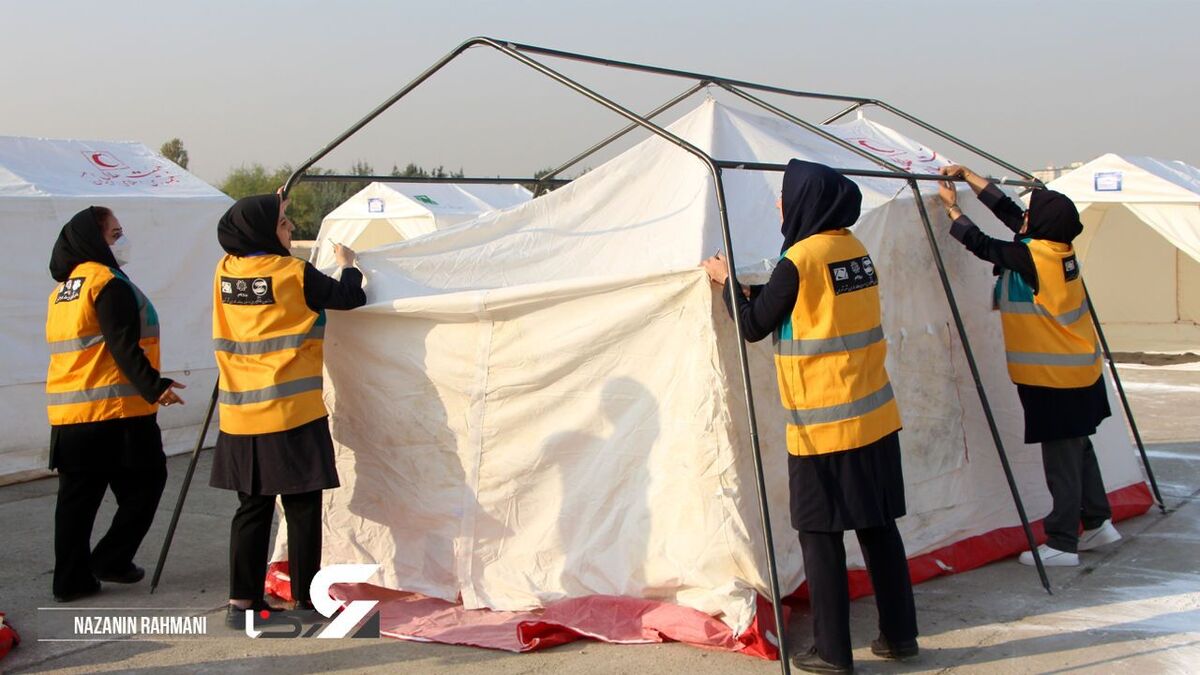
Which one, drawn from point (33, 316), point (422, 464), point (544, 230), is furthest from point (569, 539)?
point (33, 316)

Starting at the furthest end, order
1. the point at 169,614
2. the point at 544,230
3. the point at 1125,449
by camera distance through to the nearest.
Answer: the point at 1125,449 → the point at 544,230 → the point at 169,614

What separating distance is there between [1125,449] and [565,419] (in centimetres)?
349

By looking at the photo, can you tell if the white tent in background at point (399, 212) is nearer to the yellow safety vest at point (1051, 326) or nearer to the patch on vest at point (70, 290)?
the patch on vest at point (70, 290)

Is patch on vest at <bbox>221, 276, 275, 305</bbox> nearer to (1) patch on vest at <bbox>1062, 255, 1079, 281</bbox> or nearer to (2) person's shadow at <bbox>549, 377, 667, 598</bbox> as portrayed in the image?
(2) person's shadow at <bbox>549, 377, 667, 598</bbox>

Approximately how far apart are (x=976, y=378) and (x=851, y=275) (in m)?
1.39

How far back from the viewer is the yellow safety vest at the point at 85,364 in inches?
201

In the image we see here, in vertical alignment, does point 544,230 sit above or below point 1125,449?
above

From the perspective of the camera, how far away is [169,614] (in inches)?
192

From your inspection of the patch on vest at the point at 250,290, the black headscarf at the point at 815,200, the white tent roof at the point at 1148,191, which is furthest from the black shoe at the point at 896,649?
the white tent roof at the point at 1148,191

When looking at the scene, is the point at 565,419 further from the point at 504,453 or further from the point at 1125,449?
the point at 1125,449

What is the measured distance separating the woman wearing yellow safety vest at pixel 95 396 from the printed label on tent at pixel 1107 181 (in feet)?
37.0

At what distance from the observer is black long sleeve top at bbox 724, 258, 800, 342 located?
3.85 metres

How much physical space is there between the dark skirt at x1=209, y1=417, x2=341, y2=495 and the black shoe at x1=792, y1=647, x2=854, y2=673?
2.05m

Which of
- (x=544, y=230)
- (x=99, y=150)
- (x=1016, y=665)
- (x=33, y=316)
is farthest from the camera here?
(x=99, y=150)
